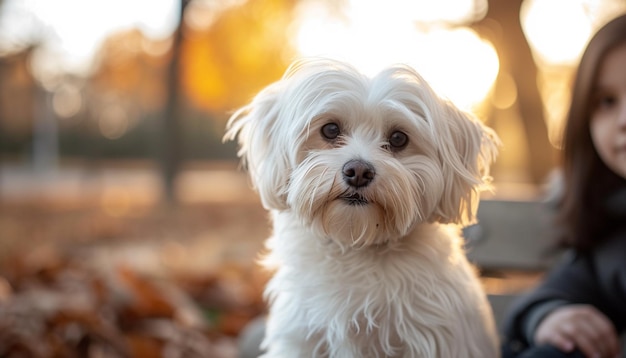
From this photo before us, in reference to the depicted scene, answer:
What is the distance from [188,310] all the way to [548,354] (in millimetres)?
2434

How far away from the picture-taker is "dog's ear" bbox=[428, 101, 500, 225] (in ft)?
7.06

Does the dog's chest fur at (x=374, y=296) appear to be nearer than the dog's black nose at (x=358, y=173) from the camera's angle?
No

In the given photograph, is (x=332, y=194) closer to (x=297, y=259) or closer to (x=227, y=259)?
(x=297, y=259)

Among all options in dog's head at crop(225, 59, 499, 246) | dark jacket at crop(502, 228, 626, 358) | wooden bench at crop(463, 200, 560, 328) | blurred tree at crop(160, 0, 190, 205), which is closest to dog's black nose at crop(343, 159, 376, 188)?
dog's head at crop(225, 59, 499, 246)

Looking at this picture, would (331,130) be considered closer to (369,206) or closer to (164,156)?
(369,206)

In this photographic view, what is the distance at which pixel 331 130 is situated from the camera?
2.20 metres

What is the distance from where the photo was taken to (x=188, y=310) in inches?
165

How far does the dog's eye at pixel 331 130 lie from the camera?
2191mm

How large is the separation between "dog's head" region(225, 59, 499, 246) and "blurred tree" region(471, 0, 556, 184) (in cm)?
354

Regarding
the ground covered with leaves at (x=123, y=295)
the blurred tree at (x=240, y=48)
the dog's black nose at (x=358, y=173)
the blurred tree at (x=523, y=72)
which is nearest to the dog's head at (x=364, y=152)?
the dog's black nose at (x=358, y=173)

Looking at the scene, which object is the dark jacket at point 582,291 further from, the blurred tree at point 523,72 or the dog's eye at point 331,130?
the blurred tree at point 523,72

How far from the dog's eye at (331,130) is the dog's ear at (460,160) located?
31cm

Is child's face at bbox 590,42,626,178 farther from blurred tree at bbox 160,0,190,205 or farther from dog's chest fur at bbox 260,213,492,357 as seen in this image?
blurred tree at bbox 160,0,190,205

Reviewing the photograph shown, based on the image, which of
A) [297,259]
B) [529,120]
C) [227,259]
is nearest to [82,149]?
[227,259]
